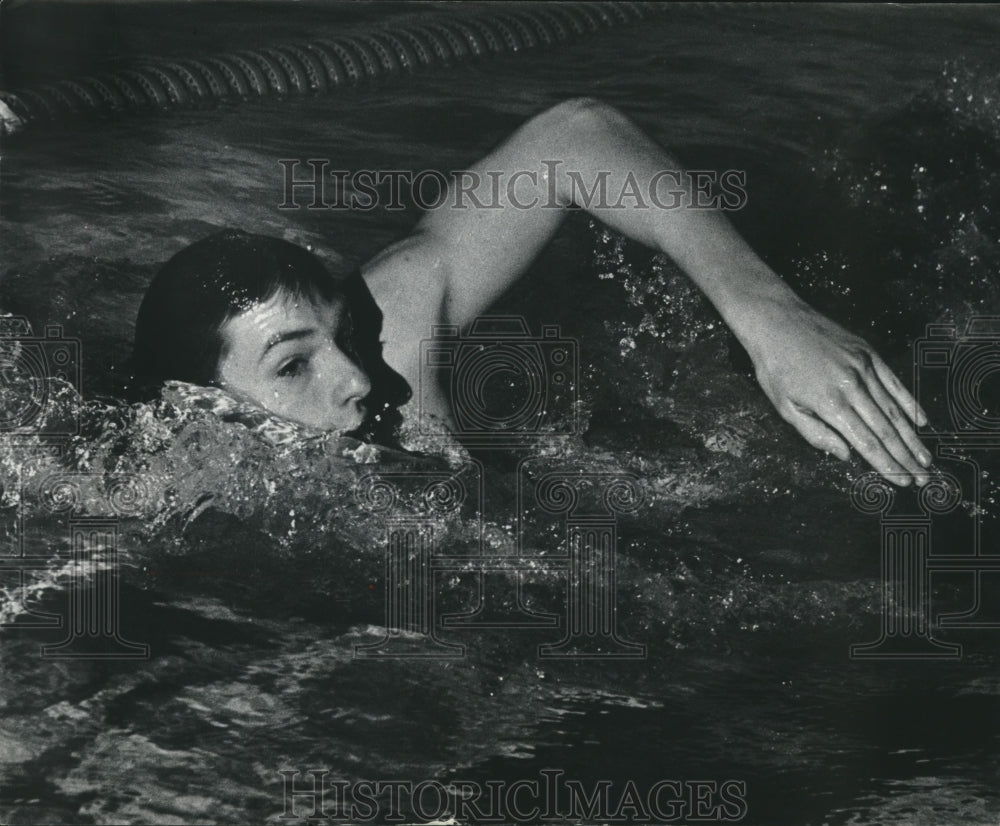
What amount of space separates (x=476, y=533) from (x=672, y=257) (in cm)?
49

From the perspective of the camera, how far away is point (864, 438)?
1.23m

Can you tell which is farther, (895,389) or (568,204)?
(568,204)

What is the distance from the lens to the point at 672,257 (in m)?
1.60

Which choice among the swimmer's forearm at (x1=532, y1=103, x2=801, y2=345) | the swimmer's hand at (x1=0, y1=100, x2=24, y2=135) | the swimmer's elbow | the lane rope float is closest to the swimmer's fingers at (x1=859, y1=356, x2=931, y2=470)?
the swimmer's forearm at (x1=532, y1=103, x2=801, y2=345)

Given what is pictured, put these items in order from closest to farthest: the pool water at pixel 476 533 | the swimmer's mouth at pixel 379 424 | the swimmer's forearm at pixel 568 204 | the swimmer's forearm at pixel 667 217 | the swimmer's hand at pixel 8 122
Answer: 1. the pool water at pixel 476 533
2. the swimmer's forearm at pixel 667 217
3. the swimmer's forearm at pixel 568 204
4. the swimmer's mouth at pixel 379 424
5. the swimmer's hand at pixel 8 122

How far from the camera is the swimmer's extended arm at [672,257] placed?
125 cm

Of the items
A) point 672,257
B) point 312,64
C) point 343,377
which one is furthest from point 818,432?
point 312,64

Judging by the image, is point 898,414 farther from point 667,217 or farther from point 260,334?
point 260,334

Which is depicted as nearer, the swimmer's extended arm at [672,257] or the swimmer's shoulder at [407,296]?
the swimmer's extended arm at [672,257]

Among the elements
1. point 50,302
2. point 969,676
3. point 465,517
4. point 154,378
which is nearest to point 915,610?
point 969,676

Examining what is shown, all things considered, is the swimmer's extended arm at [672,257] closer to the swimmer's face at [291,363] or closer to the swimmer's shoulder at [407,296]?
the swimmer's shoulder at [407,296]

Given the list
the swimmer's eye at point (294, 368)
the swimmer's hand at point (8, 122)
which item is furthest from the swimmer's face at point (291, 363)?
the swimmer's hand at point (8, 122)

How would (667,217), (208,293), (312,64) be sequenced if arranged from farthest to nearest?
(312,64), (667,217), (208,293)

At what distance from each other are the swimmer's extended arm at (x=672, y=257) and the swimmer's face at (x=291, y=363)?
1.20 feet
